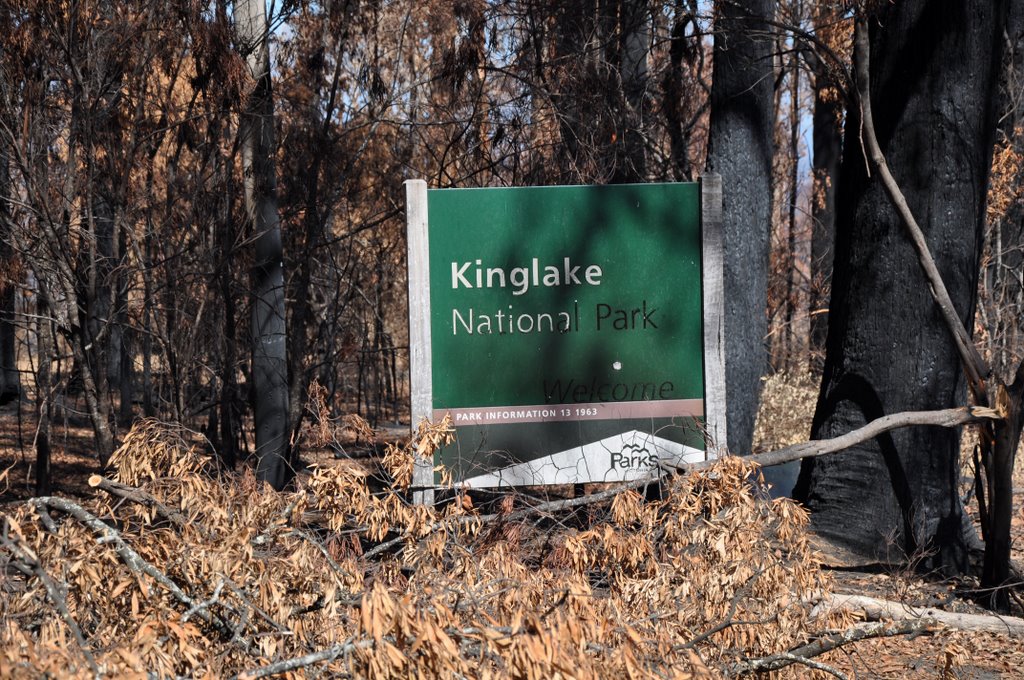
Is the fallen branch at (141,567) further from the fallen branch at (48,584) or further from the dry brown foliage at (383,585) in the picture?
the fallen branch at (48,584)

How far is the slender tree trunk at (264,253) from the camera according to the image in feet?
32.9

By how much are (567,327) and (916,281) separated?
8.66 feet

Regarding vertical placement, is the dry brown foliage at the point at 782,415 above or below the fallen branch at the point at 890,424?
below

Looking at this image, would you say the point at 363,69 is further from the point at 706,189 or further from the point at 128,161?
the point at 706,189

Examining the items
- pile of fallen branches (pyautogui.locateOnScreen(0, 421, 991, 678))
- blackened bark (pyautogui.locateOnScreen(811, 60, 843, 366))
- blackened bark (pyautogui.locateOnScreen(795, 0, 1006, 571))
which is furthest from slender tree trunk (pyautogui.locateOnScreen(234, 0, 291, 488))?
blackened bark (pyautogui.locateOnScreen(811, 60, 843, 366))

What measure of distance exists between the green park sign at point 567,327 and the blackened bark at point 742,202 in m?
2.73

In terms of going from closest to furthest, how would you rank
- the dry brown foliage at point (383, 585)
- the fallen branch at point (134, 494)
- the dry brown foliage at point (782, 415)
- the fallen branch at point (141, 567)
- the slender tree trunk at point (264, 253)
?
the dry brown foliage at point (383, 585) → the fallen branch at point (141, 567) → the fallen branch at point (134, 494) → the slender tree trunk at point (264, 253) → the dry brown foliage at point (782, 415)

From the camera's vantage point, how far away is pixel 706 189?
596 centimetres

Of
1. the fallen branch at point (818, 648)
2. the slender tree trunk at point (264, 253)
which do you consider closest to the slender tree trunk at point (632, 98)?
the slender tree trunk at point (264, 253)

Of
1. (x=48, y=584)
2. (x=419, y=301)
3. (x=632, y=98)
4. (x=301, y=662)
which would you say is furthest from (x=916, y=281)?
(x=48, y=584)

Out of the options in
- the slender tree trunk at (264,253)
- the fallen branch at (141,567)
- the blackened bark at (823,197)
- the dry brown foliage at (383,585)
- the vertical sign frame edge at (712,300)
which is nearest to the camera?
the dry brown foliage at (383,585)

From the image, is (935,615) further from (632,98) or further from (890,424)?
(632,98)

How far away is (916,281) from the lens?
6.99 metres

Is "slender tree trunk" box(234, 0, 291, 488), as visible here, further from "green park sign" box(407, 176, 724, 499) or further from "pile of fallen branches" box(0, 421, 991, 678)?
"pile of fallen branches" box(0, 421, 991, 678)
